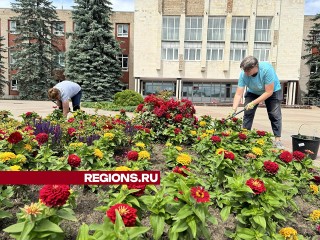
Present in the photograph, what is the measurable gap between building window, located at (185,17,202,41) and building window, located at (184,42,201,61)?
57cm

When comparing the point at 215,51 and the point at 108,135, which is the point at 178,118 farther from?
the point at 215,51

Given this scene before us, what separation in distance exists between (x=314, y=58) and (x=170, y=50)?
15.0 m

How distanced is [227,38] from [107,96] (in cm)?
1240

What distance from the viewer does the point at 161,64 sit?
82.8 feet

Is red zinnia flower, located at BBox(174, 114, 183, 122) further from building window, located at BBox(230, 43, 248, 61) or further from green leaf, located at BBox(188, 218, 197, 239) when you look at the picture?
building window, located at BBox(230, 43, 248, 61)

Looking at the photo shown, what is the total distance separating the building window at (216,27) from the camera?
2503 cm

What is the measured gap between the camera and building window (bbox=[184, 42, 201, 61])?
2519cm

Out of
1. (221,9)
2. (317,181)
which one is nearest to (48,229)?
(317,181)

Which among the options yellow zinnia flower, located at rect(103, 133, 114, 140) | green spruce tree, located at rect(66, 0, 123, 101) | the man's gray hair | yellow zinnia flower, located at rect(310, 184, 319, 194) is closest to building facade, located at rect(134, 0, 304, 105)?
green spruce tree, located at rect(66, 0, 123, 101)

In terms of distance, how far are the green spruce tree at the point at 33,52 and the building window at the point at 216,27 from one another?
617 inches

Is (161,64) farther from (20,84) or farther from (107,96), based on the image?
(20,84)

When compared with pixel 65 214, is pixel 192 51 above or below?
above

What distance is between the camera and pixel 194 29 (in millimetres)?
25234

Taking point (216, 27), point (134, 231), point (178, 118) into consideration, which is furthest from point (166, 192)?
point (216, 27)
